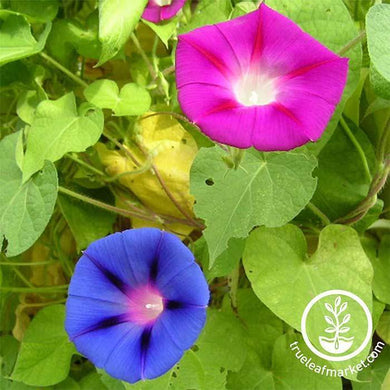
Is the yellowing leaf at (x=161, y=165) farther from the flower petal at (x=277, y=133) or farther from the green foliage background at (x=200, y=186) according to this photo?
the flower petal at (x=277, y=133)

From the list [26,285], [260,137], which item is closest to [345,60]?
[260,137]

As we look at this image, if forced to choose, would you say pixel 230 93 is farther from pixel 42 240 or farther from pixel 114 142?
pixel 42 240

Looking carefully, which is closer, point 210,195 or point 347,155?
point 210,195

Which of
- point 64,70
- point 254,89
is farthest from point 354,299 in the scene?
point 64,70

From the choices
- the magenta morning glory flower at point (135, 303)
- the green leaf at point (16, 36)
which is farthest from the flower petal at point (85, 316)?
the green leaf at point (16, 36)

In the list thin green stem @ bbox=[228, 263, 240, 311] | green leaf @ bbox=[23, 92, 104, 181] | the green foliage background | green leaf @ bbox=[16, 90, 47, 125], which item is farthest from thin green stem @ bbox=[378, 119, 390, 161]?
green leaf @ bbox=[16, 90, 47, 125]
